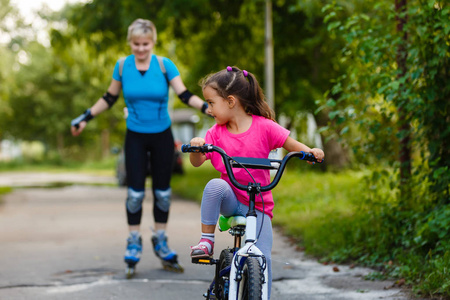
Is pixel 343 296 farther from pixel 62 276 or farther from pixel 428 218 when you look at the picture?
pixel 62 276

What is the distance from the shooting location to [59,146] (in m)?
51.1

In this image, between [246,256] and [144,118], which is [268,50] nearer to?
[144,118]

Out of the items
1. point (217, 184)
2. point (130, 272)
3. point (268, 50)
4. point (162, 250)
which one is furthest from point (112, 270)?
point (268, 50)

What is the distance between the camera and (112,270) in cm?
592

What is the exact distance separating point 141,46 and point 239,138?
228 centimetres

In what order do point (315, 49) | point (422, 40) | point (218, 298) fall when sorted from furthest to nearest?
point (315, 49) → point (422, 40) → point (218, 298)

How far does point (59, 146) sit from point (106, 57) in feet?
118

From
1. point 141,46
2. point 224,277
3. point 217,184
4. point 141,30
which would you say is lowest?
point 224,277

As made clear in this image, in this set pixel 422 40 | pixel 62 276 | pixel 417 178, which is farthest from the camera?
pixel 417 178

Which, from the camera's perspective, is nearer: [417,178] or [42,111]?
[417,178]

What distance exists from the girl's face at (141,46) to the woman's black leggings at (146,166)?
66 centimetres

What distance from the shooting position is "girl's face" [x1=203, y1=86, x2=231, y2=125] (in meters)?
3.62

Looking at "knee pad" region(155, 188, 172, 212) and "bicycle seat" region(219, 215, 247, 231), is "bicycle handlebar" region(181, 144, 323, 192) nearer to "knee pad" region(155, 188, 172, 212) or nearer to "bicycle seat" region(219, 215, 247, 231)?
"bicycle seat" region(219, 215, 247, 231)

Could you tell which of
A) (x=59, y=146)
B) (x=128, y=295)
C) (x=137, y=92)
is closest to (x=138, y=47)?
(x=137, y=92)
